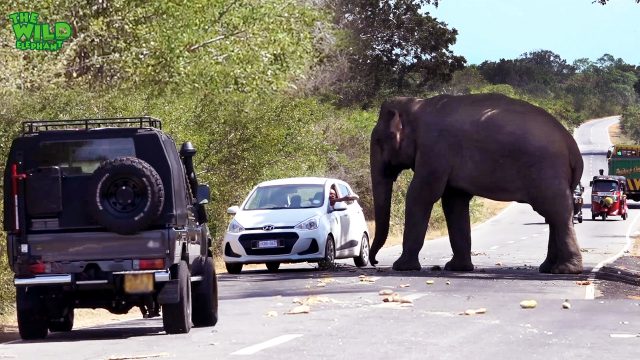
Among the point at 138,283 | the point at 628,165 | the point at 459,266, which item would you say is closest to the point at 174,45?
the point at 459,266

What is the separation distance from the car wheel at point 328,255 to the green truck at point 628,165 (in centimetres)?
5140

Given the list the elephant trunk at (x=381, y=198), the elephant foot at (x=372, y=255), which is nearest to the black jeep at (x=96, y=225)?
the elephant foot at (x=372, y=255)

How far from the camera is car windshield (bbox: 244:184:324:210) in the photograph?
2694 cm

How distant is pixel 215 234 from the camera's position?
31562mm

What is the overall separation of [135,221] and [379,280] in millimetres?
9476

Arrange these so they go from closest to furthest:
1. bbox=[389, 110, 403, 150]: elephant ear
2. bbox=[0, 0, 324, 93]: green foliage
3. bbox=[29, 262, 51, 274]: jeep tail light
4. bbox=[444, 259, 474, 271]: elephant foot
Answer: bbox=[29, 262, 51, 274]: jeep tail light
bbox=[444, 259, 474, 271]: elephant foot
bbox=[389, 110, 403, 150]: elephant ear
bbox=[0, 0, 324, 93]: green foliage

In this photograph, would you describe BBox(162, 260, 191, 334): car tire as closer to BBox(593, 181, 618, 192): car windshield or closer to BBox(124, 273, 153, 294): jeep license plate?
BBox(124, 273, 153, 294): jeep license plate

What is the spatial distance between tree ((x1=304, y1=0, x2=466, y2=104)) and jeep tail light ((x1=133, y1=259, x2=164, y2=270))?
54.5m

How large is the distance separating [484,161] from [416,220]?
1560mm

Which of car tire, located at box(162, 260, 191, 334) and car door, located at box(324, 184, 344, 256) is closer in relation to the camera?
car tire, located at box(162, 260, 191, 334)

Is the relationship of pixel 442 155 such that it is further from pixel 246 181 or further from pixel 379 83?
pixel 379 83

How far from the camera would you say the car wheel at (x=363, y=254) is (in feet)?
92.9

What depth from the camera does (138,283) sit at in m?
14.6

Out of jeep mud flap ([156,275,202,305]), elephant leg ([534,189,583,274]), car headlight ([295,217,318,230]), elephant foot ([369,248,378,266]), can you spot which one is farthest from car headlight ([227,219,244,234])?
jeep mud flap ([156,275,202,305])
